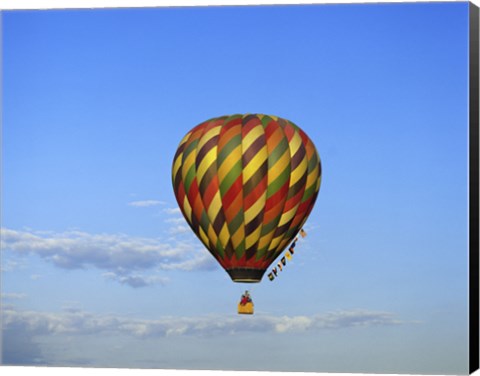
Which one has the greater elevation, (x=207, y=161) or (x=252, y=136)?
(x=252, y=136)

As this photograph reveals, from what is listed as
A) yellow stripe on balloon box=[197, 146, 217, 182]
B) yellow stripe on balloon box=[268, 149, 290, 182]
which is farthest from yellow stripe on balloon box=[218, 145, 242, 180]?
yellow stripe on balloon box=[268, 149, 290, 182]

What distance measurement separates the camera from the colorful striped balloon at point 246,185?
71.7ft

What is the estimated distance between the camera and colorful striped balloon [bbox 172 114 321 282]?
2186 cm

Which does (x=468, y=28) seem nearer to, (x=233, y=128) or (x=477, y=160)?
(x=477, y=160)

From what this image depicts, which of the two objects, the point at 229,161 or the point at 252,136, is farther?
the point at 252,136

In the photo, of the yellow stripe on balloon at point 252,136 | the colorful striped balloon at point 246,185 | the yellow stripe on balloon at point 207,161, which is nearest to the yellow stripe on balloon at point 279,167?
the colorful striped balloon at point 246,185

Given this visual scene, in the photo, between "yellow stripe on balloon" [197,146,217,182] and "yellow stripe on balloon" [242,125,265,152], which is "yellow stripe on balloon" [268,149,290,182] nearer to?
"yellow stripe on balloon" [242,125,265,152]

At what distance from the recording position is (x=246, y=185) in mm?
21844

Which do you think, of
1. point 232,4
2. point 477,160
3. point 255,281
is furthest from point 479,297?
point 232,4

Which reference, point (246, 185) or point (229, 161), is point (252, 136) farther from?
point (246, 185)

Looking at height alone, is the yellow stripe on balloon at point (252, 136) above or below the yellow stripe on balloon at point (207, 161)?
above

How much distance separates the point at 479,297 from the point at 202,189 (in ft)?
14.1

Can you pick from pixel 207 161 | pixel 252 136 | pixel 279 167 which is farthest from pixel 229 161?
pixel 279 167

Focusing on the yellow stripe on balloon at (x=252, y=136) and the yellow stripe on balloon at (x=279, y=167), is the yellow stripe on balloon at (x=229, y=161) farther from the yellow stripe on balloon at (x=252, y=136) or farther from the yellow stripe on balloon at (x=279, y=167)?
the yellow stripe on balloon at (x=279, y=167)
